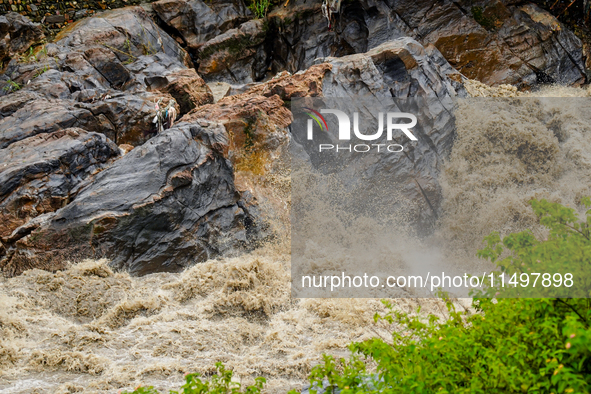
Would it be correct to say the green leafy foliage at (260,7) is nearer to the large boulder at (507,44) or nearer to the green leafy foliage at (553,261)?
the large boulder at (507,44)

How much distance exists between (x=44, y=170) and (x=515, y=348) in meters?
7.26

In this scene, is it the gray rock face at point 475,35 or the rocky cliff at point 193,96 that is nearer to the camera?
the rocky cliff at point 193,96

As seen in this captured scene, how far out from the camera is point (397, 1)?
1391 cm

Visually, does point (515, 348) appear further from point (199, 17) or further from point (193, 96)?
point (199, 17)

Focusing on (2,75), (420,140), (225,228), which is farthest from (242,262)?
(2,75)

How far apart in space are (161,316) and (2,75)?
8.78 m

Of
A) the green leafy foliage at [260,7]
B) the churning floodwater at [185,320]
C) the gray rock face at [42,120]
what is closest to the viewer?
the churning floodwater at [185,320]

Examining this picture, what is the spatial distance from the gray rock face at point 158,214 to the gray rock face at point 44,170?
1.55 feet

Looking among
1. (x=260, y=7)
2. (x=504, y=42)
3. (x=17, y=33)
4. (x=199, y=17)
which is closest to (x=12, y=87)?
(x=17, y=33)

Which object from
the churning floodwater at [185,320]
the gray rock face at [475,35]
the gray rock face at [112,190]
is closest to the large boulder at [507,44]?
the gray rock face at [475,35]

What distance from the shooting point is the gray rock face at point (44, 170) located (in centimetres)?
690

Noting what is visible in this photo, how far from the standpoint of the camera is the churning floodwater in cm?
476

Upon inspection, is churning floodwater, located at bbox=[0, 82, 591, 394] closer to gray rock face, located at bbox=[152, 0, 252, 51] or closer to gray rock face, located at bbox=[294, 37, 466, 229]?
gray rock face, located at bbox=[294, 37, 466, 229]

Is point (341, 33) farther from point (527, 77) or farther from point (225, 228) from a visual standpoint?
point (225, 228)
